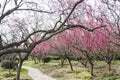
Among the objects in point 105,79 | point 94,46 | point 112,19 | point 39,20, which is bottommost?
point 105,79

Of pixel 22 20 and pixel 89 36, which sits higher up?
pixel 22 20

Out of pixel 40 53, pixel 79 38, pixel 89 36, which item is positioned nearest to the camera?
pixel 89 36

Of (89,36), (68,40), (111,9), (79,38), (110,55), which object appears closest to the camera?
(111,9)

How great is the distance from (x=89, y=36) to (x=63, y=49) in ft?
33.4

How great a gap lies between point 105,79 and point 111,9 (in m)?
5.51

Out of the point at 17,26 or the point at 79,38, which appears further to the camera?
the point at 79,38

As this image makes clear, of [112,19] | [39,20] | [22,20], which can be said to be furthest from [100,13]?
[39,20]

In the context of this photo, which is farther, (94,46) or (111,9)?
(94,46)

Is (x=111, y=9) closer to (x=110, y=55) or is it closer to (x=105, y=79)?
(x=105, y=79)

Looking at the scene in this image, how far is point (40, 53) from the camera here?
55844 mm

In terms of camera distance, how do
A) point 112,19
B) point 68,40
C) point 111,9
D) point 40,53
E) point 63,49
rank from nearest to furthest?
point 111,9, point 112,19, point 68,40, point 63,49, point 40,53

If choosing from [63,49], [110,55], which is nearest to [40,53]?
[63,49]

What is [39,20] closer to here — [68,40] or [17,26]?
[68,40]

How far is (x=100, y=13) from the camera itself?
64.5ft
